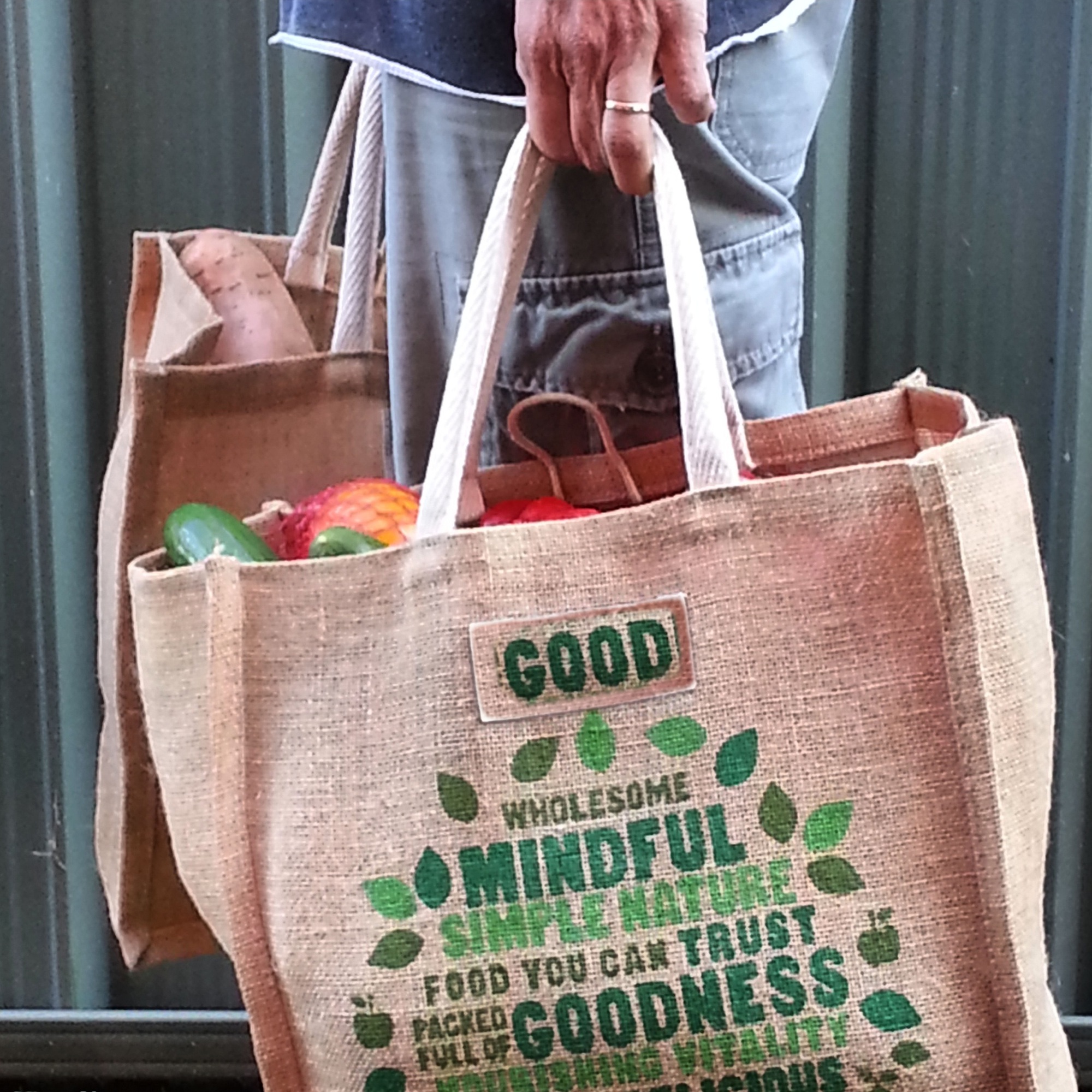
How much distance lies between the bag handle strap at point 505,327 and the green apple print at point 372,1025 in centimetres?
22

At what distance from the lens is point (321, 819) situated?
58cm

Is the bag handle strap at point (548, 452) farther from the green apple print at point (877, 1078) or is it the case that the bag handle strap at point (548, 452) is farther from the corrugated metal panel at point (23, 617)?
the corrugated metal panel at point (23, 617)

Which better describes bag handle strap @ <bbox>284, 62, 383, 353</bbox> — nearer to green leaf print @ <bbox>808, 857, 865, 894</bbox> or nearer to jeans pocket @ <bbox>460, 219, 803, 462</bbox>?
jeans pocket @ <bbox>460, 219, 803, 462</bbox>

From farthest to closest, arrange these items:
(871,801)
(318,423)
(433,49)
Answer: (318,423) < (433,49) < (871,801)

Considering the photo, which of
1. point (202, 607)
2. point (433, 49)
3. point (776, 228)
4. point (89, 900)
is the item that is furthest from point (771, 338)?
point (89, 900)

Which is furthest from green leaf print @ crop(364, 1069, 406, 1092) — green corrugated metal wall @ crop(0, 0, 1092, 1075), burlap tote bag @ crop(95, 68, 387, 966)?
green corrugated metal wall @ crop(0, 0, 1092, 1075)

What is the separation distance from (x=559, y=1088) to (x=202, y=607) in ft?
0.93

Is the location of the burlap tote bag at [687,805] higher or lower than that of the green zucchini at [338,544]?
lower

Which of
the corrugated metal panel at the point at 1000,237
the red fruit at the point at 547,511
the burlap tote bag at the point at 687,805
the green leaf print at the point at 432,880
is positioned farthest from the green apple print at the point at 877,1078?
the corrugated metal panel at the point at 1000,237

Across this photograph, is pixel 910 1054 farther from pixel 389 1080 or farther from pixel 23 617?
pixel 23 617

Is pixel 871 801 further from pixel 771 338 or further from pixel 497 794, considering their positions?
pixel 771 338

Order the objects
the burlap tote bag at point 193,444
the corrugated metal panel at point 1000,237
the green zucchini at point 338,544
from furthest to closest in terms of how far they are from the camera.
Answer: the corrugated metal panel at point 1000,237 → the burlap tote bag at point 193,444 → the green zucchini at point 338,544

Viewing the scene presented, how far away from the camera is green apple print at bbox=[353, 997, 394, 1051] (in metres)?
0.57

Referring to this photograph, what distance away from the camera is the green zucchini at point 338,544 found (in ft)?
2.16
